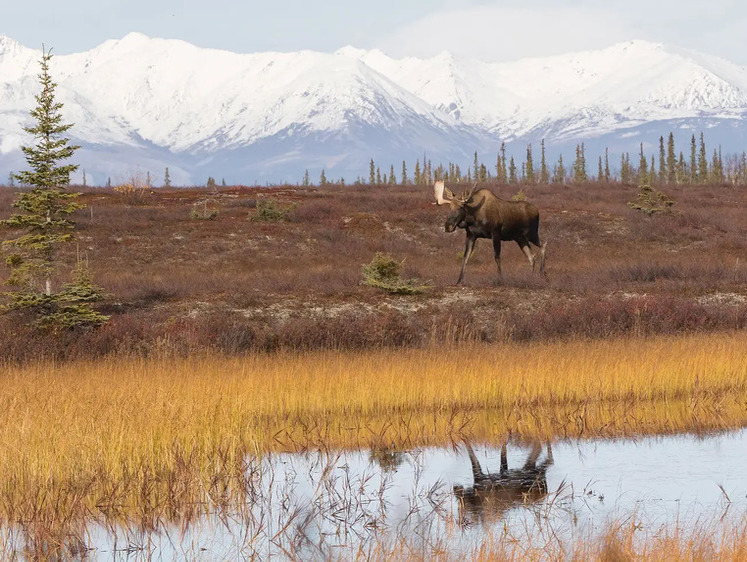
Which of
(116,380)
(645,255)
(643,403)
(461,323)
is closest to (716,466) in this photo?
(643,403)

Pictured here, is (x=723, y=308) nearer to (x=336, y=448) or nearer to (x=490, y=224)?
(x=490, y=224)

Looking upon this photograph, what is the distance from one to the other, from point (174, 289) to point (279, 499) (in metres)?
15.7

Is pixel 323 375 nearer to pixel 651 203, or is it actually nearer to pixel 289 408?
pixel 289 408

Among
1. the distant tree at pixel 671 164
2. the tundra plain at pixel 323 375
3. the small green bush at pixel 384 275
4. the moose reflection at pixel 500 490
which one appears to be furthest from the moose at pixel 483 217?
the distant tree at pixel 671 164

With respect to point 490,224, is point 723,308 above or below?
below

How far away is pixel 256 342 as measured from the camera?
20.2 metres

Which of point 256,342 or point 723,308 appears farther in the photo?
point 723,308

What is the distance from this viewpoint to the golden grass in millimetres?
9562

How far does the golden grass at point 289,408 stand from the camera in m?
9.56

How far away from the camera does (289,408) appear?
1373 cm

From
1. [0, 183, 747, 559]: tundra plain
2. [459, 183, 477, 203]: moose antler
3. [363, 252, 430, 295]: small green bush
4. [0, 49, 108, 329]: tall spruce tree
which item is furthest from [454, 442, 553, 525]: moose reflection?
[459, 183, 477, 203]: moose antler

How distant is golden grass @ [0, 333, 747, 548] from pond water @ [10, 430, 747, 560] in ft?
1.45

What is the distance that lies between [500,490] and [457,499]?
0.57 m

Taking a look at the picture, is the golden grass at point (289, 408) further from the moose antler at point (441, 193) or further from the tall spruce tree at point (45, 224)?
the moose antler at point (441, 193)
